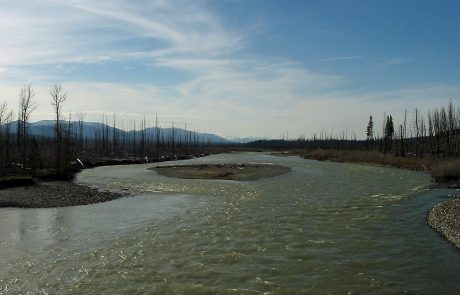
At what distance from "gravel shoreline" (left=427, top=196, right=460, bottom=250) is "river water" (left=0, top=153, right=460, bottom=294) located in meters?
0.45

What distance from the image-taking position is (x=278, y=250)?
1467cm

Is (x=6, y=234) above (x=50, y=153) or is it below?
below

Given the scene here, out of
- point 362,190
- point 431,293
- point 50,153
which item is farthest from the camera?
point 50,153

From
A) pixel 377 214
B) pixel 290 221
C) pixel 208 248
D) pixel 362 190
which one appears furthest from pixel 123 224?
pixel 362 190

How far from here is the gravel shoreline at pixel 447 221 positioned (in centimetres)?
1606

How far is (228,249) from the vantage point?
1479cm

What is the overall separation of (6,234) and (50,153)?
39804 mm

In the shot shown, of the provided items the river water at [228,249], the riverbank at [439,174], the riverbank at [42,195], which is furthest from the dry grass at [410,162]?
the riverbank at [42,195]

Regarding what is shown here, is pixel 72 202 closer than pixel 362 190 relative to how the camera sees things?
Yes

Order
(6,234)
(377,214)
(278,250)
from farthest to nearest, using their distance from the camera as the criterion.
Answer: (377,214)
(6,234)
(278,250)

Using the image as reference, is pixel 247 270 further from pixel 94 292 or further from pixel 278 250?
pixel 94 292

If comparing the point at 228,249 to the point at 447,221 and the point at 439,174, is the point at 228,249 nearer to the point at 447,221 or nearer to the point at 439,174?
the point at 447,221

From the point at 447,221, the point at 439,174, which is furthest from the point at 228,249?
the point at 439,174

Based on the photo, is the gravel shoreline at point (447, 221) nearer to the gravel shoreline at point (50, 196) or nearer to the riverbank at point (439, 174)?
the riverbank at point (439, 174)
